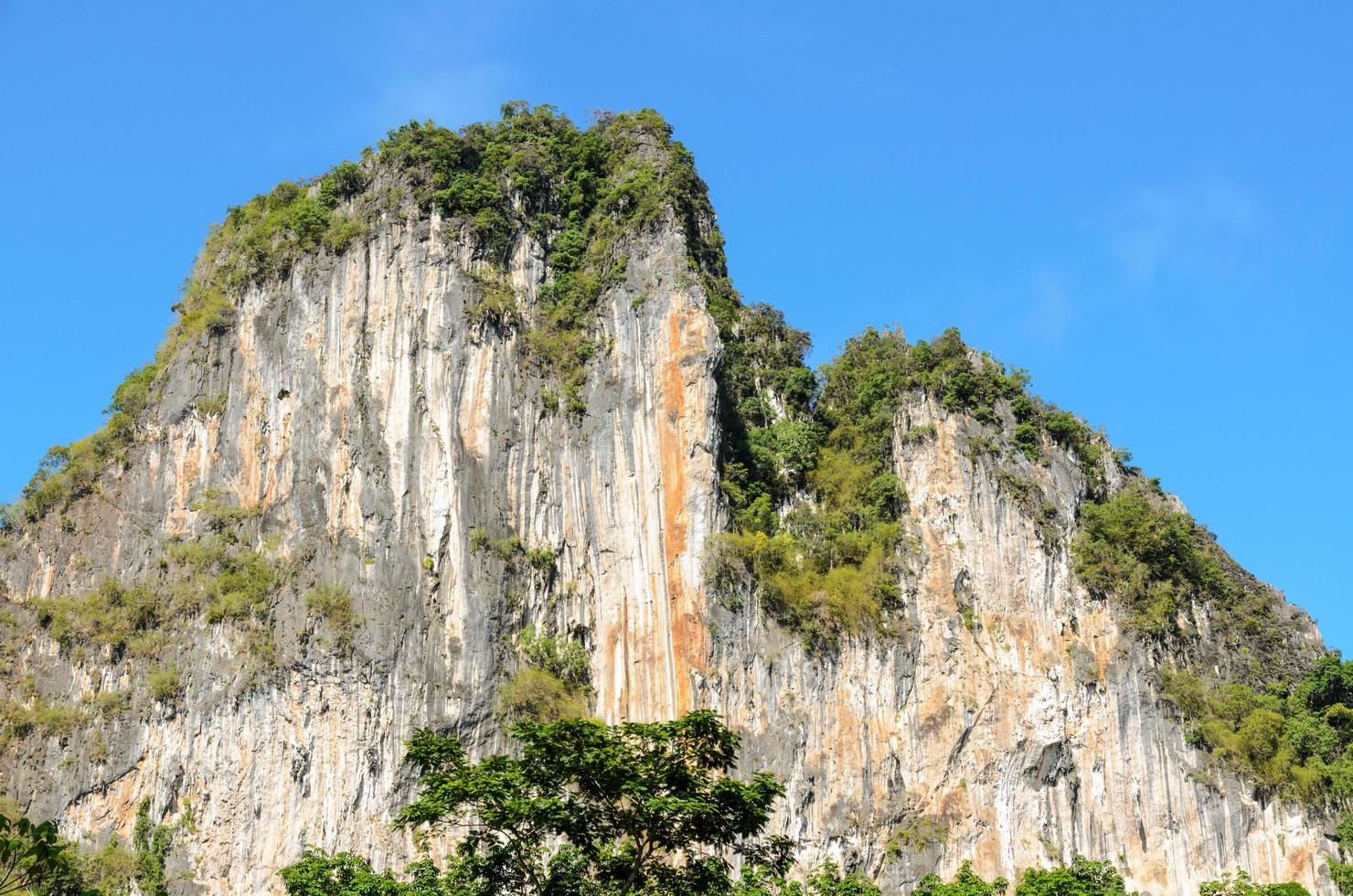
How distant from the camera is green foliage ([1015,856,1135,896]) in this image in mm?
34625

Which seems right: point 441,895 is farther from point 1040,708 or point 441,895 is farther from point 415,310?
point 415,310

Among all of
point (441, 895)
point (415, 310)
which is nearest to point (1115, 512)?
point (415, 310)

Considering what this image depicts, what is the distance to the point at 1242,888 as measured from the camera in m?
37.0

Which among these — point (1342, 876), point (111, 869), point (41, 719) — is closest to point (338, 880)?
point (111, 869)

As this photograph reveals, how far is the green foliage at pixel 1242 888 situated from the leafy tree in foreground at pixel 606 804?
19595 millimetres

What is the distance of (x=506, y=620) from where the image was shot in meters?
40.2

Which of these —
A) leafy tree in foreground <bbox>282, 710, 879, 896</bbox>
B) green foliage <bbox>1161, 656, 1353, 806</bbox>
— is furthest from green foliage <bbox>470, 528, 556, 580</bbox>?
leafy tree in foreground <bbox>282, 710, 879, 896</bbox>

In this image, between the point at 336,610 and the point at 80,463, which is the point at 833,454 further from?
the point at 80,463

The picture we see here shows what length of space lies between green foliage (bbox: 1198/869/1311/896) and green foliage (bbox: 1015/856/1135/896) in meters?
1.93

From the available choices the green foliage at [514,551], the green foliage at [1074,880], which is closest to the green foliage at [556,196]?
the green foliage at [514,551]

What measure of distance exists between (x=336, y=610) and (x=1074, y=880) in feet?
58.1

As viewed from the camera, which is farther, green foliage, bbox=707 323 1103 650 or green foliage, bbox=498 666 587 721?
green foliage, bbox=707 323 1103 650

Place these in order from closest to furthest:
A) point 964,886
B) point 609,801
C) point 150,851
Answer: point 609,801
point 964,886
point 150,851

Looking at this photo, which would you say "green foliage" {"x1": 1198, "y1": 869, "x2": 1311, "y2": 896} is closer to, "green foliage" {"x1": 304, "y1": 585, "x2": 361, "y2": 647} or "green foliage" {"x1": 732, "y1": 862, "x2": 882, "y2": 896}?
"green foliage" {"x1": 732, "y1": 862, "x2": 882, "y2": 896}
